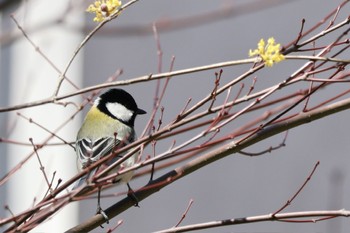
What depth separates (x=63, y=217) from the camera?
537 centimetres

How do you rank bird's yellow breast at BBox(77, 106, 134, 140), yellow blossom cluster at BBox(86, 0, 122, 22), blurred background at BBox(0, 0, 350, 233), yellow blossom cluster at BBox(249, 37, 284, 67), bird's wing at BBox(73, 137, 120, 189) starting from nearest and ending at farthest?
1. yellow blossom cluster at BBox(249, 37, 284, 67)
2. yellow blossom cluster at BBox(86, 0, 122, 22)
3. bird's wing at BBox(73, 137, 120, 189)
4. bird's yellow breast at BBox(77, 106, 134, 140)
5. blurred background at BBox(0, 0, 350, 233)

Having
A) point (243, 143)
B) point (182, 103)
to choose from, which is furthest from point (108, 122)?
point (182, 103)

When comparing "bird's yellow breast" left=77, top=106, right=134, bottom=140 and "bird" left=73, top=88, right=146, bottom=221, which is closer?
"bird" left=73, top=88, right=146, bottom=221

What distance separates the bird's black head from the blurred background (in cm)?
166

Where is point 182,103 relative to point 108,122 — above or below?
above

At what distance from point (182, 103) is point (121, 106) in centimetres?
207

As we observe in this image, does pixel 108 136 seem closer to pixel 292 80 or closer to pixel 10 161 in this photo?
pixel 292 80

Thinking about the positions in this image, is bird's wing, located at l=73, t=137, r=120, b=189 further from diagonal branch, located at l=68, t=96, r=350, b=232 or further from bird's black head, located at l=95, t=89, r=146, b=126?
diagonal branch, located at l=68, t=96, r=350, b=232

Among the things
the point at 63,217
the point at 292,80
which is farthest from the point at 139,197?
the point at 63,217

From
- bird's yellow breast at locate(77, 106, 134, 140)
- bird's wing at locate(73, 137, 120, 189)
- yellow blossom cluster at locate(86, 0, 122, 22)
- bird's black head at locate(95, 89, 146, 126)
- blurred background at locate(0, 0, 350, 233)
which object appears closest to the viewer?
yellow blossom cluster at locate(86, 0, 122, 22)

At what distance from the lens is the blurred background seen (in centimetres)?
A: 529

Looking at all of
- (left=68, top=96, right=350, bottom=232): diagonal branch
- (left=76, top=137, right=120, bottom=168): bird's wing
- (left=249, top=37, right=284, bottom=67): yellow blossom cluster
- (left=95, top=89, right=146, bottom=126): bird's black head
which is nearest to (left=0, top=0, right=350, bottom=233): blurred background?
(left=95, top=89, right=146, bottom=126): bird's black head

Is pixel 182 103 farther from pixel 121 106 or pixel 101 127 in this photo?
pixel 101 127

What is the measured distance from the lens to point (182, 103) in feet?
18.3
